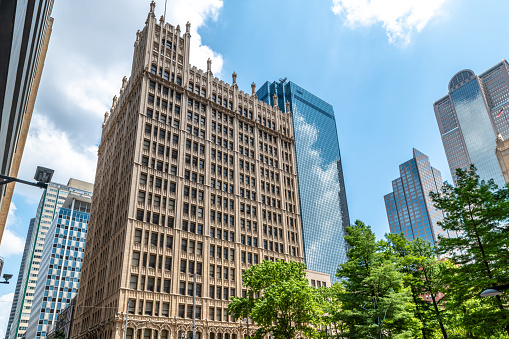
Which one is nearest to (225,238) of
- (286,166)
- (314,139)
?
(286,166)

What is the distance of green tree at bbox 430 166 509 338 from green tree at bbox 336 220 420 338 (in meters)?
4.34

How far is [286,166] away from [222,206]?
25.1 metres

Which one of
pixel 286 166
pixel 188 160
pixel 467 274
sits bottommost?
pixel 467 274

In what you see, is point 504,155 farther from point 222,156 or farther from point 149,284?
point 149,284

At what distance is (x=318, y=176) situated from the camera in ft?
518

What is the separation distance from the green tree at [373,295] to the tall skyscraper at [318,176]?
108 meters

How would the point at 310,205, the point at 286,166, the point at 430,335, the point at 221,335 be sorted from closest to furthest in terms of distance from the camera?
the point at 430,335 → the point at 221,335 → the point at 286,166 → the point at 310,205

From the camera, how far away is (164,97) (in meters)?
74.6

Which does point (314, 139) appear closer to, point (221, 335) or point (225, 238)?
point (225, 238)

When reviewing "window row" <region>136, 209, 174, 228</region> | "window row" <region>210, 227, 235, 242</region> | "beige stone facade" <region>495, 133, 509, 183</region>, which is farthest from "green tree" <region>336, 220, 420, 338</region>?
"beige stone facade" <region>495, 133, 509, 183</region>

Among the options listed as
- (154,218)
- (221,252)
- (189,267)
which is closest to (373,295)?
(189,267)

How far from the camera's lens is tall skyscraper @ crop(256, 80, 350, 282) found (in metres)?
147

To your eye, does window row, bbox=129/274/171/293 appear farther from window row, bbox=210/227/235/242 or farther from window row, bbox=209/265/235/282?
window row, bbox=210/227/235/242

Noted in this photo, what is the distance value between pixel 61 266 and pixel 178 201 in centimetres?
11620
